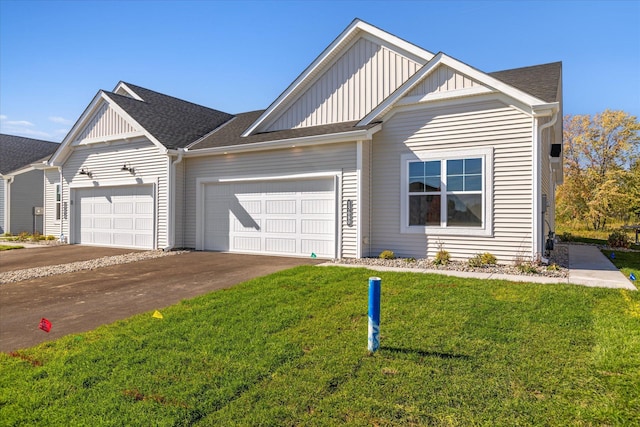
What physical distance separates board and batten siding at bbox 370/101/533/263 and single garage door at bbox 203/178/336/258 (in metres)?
1.49

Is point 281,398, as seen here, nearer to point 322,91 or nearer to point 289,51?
point 322,91

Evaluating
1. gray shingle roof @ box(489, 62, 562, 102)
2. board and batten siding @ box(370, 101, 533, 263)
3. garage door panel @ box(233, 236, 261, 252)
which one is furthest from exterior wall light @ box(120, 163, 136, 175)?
gray shingle roof @ box(489, 62, 562, 102)

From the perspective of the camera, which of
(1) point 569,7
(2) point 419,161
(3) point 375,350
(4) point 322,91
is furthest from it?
(4) point 322,91

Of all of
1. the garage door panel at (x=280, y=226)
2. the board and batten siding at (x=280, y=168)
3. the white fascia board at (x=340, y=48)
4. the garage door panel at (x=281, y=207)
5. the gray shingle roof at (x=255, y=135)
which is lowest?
the garage door panel at (x=280, y=226)

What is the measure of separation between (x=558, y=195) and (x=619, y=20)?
57.9 feet

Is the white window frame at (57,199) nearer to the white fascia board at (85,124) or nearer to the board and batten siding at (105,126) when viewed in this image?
the white fascia board at (85,124)

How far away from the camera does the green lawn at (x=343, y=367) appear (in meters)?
2.67

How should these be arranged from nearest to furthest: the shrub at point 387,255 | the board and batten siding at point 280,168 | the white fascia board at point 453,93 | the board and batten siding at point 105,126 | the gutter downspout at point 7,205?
the white fascia board at point 453,93 < the shrub at point 387,255 < the board and batten siding at point 280,168 < the board and batten siding at point 105,126 < the gutter downspout at point 7,205

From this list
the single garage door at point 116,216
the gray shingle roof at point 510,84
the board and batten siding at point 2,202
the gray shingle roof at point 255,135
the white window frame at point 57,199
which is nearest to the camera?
the gray shingle roof at point 510,84

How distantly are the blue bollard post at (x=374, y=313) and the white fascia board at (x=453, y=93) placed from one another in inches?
264

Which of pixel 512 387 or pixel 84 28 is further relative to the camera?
pixel 84 28

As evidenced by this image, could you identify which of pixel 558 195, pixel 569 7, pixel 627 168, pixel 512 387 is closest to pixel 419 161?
pixel 569 7

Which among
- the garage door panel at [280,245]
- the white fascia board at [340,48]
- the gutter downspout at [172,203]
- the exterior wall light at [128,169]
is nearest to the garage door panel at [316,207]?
the garage door panel at [280,245]

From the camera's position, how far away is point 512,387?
2.98 meters
